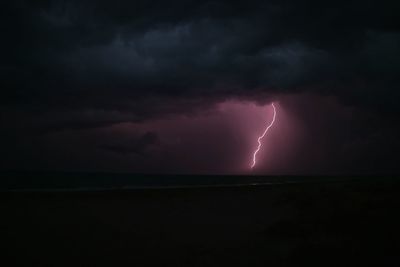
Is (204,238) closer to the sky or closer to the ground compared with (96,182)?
closer to the ground

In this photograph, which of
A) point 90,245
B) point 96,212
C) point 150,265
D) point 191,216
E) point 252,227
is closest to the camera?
point 150,265

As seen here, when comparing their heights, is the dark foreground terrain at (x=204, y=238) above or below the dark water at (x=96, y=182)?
below

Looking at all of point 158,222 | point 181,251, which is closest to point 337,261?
point 181,251

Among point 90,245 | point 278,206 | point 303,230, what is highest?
point 278,206

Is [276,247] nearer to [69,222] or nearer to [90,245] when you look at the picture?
[90,245]

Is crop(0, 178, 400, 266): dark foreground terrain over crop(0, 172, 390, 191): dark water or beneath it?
beneath

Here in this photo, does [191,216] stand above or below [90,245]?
above

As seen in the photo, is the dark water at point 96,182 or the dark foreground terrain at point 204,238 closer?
the dark foreground terrain at point 204,238

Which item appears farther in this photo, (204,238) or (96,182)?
(96,182)

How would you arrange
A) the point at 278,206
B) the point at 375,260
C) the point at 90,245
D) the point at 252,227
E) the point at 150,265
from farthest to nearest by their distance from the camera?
the point at 278,206, the point at 252,227, the point at 90,245, the point at 150,265, the point at 375,260

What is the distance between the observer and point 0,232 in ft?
47.3

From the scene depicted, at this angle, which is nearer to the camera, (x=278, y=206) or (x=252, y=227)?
(x=252, y=227)

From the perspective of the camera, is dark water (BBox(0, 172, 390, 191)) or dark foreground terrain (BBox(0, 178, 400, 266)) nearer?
dark foreground terrain (BBox(0, 178, 400, 266))

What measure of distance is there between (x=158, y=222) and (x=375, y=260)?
Answer: 11001 mm
